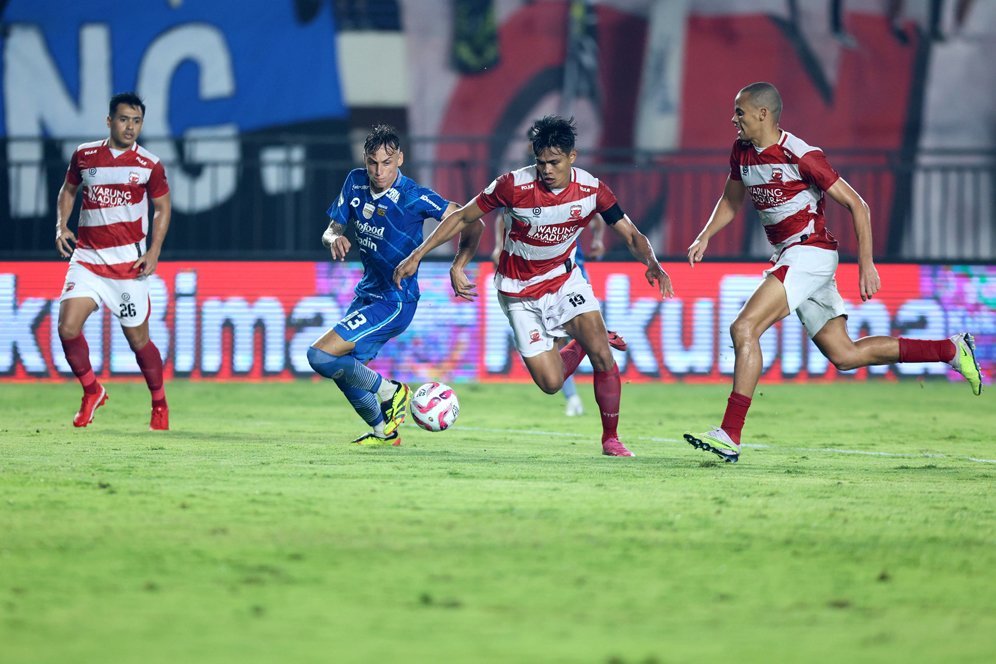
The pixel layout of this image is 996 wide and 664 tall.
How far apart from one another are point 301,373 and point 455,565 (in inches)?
435

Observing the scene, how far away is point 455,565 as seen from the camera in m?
5.30

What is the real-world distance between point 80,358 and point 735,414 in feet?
16.4

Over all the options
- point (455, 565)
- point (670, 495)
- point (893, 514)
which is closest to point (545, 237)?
point (670, 495)

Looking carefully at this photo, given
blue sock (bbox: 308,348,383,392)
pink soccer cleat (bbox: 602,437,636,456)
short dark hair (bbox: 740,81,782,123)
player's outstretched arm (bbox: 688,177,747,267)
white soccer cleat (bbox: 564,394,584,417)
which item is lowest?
white soccer cleat (bbox: 564,394,584,417)

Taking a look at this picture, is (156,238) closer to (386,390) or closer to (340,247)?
(340,247)

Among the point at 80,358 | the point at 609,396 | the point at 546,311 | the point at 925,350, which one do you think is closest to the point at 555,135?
the point at 546,311

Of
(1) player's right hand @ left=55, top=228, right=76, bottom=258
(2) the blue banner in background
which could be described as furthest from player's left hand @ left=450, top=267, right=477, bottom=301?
(2) the blue banner in background

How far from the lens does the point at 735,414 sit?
28.0ft

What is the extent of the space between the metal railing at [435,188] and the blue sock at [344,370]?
8.49m

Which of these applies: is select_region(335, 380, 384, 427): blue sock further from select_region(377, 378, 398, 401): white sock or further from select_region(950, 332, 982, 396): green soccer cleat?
select_region(950, 332, 982, 396): green soccer cleat

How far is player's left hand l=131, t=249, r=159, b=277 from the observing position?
34.3 ft

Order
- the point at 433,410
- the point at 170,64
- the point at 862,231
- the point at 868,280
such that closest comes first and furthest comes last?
the point at 868,280 < the point at 862,231 < the point at 433,410 < the point at 170,64

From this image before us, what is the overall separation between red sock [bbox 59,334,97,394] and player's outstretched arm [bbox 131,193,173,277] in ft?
2.23

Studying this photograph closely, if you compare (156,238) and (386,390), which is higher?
(156,238)
